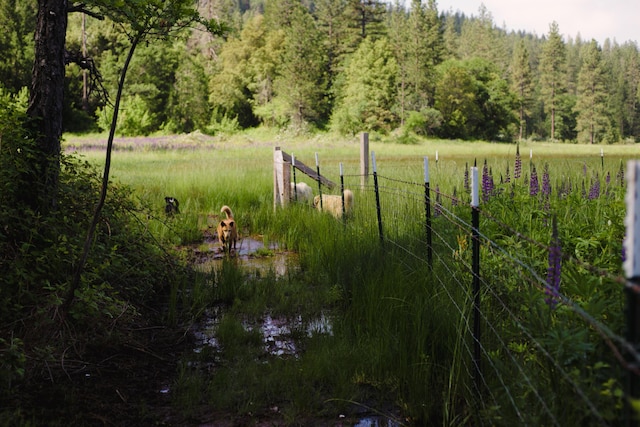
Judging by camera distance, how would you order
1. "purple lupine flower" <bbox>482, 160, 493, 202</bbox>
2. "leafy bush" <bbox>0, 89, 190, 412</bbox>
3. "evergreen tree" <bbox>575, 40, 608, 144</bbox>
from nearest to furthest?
"leafy bush" <bbox>0, 89, 190, 412</bbox>
"purple lupine flower" <bbox>482, 160, 493, 202</bbox>
"evergreen tree" <bbox>575, 40, 608, 144</bbox>

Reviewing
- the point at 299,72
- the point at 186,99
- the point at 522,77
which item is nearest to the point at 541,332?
the point at 186,99

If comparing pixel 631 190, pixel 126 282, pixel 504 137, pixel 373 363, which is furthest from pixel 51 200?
pixel 504 137

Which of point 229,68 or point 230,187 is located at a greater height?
point 229,68

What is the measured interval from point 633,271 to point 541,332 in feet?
4.66

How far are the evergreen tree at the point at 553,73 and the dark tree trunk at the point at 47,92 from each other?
82.3 m

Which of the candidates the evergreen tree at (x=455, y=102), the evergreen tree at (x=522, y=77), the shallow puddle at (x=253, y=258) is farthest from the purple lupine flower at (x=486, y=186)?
the evergreen tree at (x=522, y=77)

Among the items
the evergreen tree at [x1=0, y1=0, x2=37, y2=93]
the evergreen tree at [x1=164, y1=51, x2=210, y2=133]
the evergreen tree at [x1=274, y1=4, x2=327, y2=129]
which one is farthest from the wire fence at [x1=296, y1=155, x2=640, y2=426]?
the evergreen tree at [x1=164, y1=51, x2=210, y2=133]

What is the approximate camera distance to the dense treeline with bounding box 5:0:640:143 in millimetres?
54938

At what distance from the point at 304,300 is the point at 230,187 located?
7584 mm

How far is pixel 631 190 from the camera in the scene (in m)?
1.29

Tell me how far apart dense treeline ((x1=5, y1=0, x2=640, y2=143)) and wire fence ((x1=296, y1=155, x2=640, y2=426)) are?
160 ft

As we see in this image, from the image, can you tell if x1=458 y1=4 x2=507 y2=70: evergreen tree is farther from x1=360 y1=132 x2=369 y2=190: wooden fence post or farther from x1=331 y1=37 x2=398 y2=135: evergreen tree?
x1=360 y1=132 x2=369 y2=190: wooden fence post

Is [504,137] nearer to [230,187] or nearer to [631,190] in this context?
[230,187]

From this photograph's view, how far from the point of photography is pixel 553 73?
265ft
